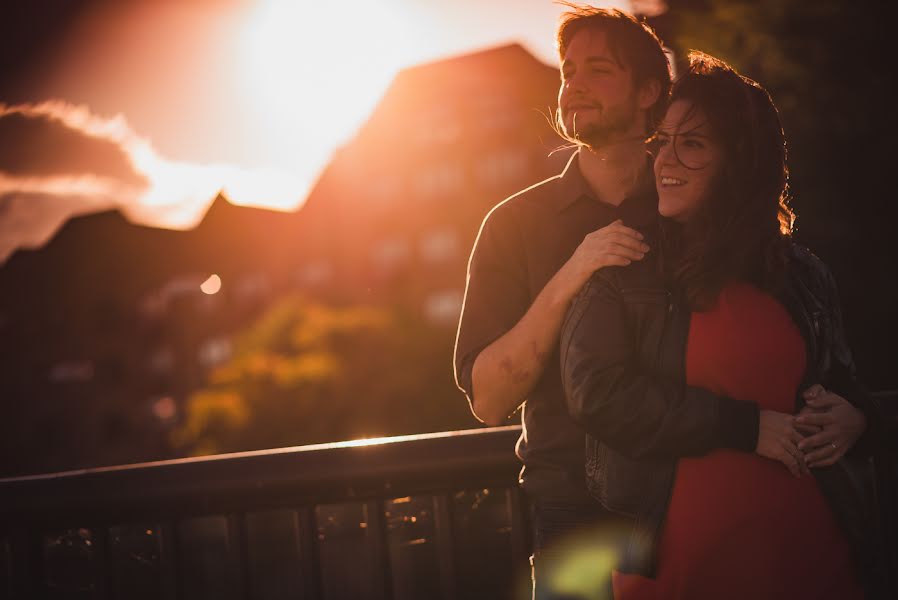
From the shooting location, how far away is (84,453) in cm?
5703

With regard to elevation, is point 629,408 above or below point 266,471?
above

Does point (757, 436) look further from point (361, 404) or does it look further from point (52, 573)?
point (361, 404)

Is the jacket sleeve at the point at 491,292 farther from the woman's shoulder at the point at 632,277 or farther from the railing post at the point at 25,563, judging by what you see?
the railing post at the point at 25,563

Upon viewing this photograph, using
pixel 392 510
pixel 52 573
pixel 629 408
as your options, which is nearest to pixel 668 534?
pixel 629 408

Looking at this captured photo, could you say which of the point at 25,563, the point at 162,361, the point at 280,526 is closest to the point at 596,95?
the point at 280,526

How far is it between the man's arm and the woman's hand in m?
0.40

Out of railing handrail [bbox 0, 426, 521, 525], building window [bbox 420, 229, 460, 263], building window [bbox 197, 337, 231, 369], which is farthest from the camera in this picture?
building window [bbox 197, 337, 231, 369]

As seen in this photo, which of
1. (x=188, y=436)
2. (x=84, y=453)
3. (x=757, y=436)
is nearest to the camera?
(x=757, y=436)

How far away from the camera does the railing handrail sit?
99.3 inches

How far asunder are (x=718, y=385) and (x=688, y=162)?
453 mm

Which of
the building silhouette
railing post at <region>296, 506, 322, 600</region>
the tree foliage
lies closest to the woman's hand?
railing post at <region>296, 506, 322, 600</region>

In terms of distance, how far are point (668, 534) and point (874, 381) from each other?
15.2 meters

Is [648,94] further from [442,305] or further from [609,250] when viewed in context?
[442,305]

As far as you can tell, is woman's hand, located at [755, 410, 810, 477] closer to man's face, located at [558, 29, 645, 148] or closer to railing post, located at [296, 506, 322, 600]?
man's face, located at [558, 29, 645, 148]
